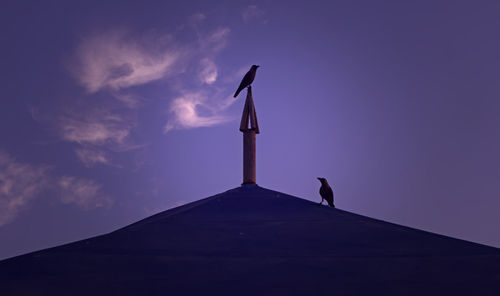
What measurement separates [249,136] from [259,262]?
694 centimetres

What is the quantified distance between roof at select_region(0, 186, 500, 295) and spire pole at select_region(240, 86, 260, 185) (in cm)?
425

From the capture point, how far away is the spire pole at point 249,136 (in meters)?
10.9

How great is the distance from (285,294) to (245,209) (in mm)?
4355

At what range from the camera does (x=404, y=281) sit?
3709 millimetres

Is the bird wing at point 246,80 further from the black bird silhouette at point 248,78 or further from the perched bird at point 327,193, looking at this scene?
the perched bird at point 327,193

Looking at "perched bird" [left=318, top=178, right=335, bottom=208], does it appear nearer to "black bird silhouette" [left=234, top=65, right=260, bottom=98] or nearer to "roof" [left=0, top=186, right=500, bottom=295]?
"roof" [left=0, top=186, right=500, bottom=295]

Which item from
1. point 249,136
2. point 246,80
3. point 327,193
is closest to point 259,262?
point 327,193

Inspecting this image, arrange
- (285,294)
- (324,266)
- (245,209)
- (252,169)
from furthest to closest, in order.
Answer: (252,169)
(245,209)
(324,266)
(285,294)

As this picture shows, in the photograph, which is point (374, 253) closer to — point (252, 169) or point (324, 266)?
point (324, 266)

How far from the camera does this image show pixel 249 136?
11109 millimetres

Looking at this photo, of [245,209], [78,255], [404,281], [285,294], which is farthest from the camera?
[245,209]

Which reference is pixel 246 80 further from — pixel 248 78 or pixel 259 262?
pixel 259 262

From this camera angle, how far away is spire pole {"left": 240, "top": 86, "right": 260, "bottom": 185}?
10865 millimetres

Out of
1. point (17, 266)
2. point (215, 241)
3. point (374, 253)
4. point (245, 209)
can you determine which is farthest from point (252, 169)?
Result: point (17, 266)
